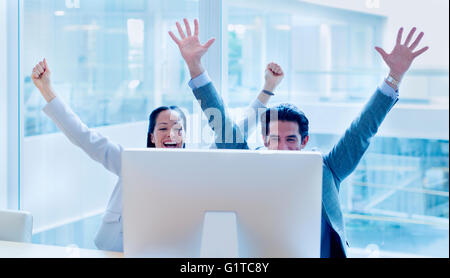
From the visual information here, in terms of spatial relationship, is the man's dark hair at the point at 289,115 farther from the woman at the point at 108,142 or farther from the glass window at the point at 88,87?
the glass window at the point at 88,87

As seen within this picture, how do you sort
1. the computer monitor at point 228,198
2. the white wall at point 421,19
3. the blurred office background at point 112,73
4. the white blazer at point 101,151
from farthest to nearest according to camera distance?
the white wall at point 421,19, the blurred office background at point 112,73, the white blazer at point 101,151, the computer monitor at point 228,198

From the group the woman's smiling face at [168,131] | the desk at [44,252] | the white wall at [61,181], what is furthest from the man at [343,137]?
the white wall at [61,181]

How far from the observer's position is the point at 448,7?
515 centimetres

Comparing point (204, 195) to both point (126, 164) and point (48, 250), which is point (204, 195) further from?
point (48, 250)

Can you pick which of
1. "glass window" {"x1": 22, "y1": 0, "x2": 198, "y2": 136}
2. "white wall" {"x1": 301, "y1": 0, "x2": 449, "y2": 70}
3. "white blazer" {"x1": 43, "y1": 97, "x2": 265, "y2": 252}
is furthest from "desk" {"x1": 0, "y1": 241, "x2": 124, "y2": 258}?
"white wall" {"x1": 301, "y1": 0, "x2": 449, "y2": 70}

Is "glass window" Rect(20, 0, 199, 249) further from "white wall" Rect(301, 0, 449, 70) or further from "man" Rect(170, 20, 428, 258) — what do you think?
"white wall" Rect(301, 0, 449, 70)

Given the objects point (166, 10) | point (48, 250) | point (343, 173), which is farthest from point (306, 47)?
point (48, 250)

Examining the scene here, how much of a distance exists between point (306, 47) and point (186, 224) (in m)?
2.73

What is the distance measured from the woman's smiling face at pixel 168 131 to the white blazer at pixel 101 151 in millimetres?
196

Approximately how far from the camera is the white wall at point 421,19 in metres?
3.65

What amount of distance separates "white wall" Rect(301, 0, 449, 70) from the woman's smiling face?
1633mm

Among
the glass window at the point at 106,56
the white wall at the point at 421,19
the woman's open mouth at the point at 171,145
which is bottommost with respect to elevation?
the woman's open mouth at the point at 171,145

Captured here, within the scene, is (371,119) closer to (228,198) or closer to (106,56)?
Answer: (228,198)
